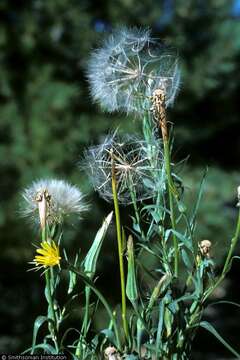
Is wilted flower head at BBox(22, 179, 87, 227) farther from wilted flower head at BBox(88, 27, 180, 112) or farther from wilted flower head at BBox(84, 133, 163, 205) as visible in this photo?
wilted flower head at BBox(88, 27, 180, 112)

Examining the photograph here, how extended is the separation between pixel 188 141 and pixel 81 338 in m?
4.21

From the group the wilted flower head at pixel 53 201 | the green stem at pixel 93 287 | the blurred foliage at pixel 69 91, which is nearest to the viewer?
the green stem at pixel 93 287

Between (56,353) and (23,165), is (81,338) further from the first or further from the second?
(23,165)

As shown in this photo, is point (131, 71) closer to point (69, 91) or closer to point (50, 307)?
point (50, 307)

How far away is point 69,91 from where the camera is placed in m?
4.15

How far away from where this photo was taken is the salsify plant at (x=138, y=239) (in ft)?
2.69

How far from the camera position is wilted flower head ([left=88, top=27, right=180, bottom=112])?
98cm

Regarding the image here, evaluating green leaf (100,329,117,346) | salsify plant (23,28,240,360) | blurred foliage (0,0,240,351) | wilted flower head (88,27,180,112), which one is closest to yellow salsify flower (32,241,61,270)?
salsify plant (23,28,240,360)

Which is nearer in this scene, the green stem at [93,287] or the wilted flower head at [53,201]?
the green stem at [93,287]

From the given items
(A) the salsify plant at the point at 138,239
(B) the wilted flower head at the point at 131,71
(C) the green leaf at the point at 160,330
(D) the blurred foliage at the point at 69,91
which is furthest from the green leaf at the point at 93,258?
(D) the blurred foliage at the point at 69,91

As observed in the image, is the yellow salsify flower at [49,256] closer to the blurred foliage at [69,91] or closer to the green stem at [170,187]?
the green stem at [170,187]

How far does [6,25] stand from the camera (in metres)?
4.20

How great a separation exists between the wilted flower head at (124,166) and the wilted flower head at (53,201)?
0.04 metres

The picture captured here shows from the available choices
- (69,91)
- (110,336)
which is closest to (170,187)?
(110,336)
